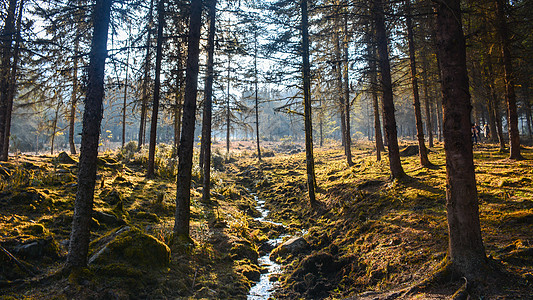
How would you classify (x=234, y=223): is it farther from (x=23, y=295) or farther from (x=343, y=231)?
(x=23, y=295)

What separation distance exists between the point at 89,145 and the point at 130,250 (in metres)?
2.32

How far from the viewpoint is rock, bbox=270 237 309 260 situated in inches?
296

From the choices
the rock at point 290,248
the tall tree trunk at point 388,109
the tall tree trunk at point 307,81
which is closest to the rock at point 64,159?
the rock at point 290,248

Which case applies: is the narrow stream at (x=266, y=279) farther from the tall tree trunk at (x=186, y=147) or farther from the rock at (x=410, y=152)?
the rock at (x=410, y=152)

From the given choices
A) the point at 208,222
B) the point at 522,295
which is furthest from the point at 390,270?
the point at 208,222

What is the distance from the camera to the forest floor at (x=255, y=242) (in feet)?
13.7

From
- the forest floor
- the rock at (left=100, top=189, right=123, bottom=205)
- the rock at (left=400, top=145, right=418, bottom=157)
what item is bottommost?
the forest floor

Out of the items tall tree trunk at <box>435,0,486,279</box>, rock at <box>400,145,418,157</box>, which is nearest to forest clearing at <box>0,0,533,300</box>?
tall tree trunk at <box>435,0,486,279</box>

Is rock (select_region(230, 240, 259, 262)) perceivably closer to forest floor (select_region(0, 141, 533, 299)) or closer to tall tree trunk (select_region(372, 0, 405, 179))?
forest floor (select_region(0, 141, 533, 299))

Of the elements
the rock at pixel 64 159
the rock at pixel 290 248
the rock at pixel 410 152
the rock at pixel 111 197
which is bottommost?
the rock at pixel 290 248

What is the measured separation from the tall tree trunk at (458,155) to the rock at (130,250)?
5.58m

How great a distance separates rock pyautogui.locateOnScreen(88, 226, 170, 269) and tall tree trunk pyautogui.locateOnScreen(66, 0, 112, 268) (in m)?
0.48

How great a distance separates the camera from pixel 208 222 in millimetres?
9094

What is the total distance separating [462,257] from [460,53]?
317 cm
